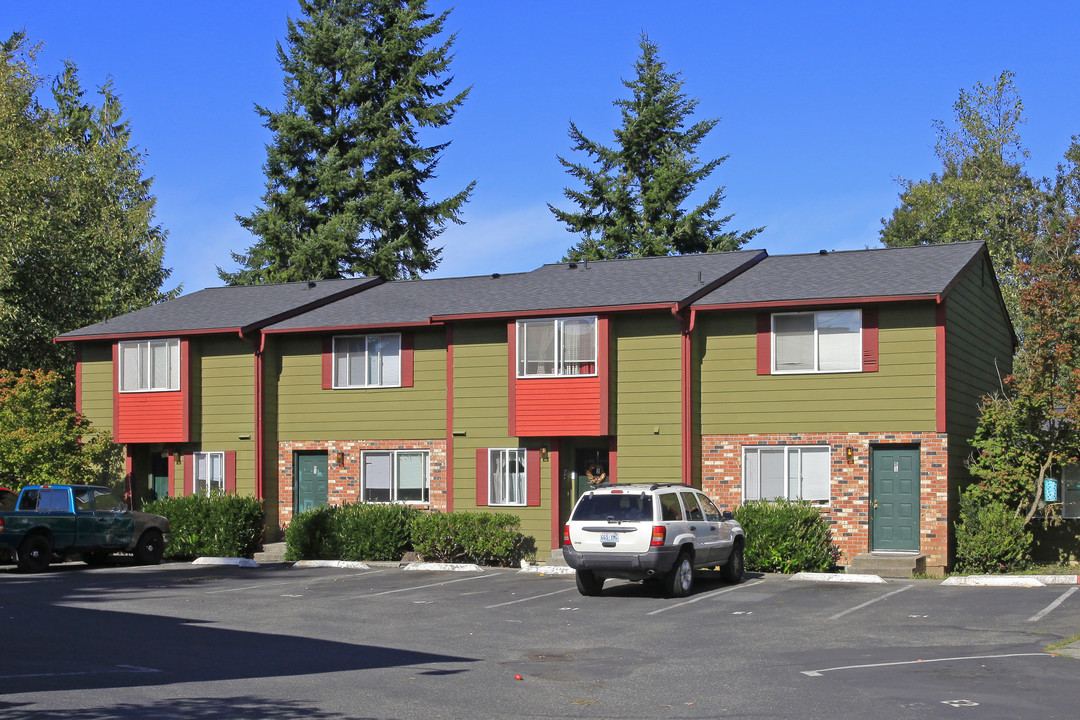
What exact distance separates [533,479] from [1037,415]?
10.7 meters

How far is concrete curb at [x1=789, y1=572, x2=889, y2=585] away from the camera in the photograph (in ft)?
70.7

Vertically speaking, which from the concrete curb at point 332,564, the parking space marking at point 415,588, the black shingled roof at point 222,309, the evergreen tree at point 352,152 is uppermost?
the evergreen tree at point 352,152

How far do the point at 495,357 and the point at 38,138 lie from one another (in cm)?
2197

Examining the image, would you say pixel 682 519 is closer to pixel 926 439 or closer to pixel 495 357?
pixel 926 439

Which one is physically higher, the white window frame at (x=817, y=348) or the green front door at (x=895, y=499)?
the white window frame at (x=817, y=348)

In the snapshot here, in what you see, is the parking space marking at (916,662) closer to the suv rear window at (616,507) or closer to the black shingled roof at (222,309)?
the suv rear window at (616,507)

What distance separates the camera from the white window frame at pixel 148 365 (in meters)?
30.6

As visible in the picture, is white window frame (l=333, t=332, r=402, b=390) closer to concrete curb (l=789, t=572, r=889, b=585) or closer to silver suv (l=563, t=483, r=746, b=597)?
silver suv (l=563, t=483, r=746, b=597)

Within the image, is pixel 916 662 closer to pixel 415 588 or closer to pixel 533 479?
pixel 415 588

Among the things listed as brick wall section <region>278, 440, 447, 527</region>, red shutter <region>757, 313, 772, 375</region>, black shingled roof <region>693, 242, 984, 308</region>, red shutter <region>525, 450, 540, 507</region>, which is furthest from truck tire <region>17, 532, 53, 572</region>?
red shutter <region>757, 313, 772, 375</region>

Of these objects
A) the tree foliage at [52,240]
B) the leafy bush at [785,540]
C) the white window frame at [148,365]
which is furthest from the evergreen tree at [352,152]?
the leafy bush at [785,540]

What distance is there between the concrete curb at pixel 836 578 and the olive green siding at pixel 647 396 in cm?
411

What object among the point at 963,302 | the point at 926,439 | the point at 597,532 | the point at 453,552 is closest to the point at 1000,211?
the point at 963,302

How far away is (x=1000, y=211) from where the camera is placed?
47.4m
